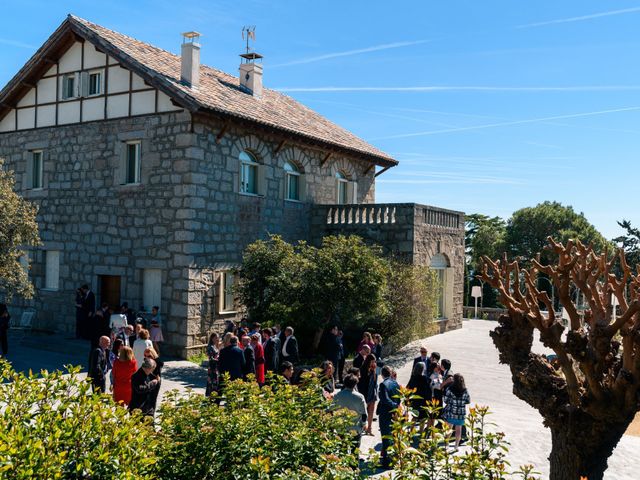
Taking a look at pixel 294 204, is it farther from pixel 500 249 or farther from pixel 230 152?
pixel 500 249

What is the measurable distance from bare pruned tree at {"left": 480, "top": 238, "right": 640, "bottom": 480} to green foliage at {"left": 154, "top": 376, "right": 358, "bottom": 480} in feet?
9.27

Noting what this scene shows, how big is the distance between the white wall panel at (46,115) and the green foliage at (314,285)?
8789 mm

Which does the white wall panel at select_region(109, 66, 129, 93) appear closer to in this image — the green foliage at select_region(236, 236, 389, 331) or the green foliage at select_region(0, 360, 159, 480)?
the green foliage at select_region(236, 236, 389, 331)

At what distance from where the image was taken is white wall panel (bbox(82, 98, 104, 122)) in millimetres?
19500

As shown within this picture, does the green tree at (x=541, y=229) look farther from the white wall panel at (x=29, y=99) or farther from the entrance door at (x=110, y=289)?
the white wall panel at (x=29, y=99)

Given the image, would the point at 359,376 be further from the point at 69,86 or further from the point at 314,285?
the point at 69,86

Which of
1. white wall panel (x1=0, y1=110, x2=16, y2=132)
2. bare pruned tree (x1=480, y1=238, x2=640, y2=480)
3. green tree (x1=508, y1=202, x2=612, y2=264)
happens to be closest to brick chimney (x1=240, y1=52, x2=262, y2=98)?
white wall panel (x1=0, y1=110, x2=16, y2=132)

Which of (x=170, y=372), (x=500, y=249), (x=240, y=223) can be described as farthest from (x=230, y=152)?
(x=500, y=249)

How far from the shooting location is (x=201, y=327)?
58.6 feet

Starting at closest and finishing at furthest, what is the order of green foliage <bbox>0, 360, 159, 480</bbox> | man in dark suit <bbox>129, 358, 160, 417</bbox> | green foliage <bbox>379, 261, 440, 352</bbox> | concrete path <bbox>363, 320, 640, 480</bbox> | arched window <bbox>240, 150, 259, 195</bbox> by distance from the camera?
green foliage <bbox>0, 360, 159, 480</bbox> → man in dark suit <bbox>129, 358, 160, 417</bbox> → concrete path <bbox>363, 320, 640, 480</bbox> → green foliage <bbox>379, 261, 440, 352</bbox> → arched window <bbox>240, 150, 259, 195</bbox>

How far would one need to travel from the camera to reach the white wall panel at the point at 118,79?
61.8ft

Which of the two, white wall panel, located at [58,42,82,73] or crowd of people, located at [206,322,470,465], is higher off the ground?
white wall panel, located at [58,42,82,73]

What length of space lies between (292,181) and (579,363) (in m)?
15.4

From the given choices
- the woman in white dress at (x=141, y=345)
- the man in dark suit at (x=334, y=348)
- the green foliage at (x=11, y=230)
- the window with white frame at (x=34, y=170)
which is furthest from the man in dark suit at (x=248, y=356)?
the window with white frame at (x=34, y=170)
